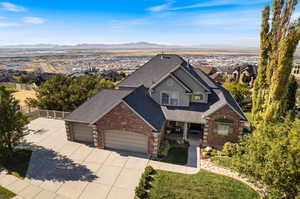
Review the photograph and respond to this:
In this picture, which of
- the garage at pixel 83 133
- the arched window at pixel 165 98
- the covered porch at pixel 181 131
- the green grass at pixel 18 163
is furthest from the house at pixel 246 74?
the green grass at pixel 18 163

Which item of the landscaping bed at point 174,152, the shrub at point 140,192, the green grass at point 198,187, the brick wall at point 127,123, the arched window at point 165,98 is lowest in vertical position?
the green grass at point 198,187

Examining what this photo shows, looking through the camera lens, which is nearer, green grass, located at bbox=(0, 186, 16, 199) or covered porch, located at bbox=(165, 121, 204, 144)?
green grass, located at bbox=(0, 186, 16, 199)

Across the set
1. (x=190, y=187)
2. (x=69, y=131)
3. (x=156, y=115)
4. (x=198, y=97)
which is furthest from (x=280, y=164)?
(x=69, y=131)

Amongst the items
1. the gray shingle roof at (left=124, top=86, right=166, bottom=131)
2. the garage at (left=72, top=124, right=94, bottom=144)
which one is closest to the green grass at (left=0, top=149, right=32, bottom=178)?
the garage at (left=72, top=124, right=94, bottom=144)

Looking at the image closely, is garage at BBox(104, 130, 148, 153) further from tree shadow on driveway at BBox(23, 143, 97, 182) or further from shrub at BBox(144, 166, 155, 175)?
tree shadow on driveway at BBox(23, 143, 97, 182)

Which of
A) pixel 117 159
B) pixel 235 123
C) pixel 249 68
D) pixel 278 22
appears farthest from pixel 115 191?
pixel 249 68

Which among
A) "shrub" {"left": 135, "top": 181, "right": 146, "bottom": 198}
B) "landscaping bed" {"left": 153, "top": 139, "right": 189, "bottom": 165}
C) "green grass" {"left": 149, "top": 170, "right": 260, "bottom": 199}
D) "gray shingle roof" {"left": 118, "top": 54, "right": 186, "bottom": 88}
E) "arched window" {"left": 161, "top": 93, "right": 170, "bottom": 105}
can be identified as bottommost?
"green grass" {"left": 149, "top": 170, "right": 260, "bottom": 199}

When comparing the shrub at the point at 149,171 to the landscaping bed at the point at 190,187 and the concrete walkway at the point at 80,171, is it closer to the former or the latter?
the landscaping bed at the point at 190,187
